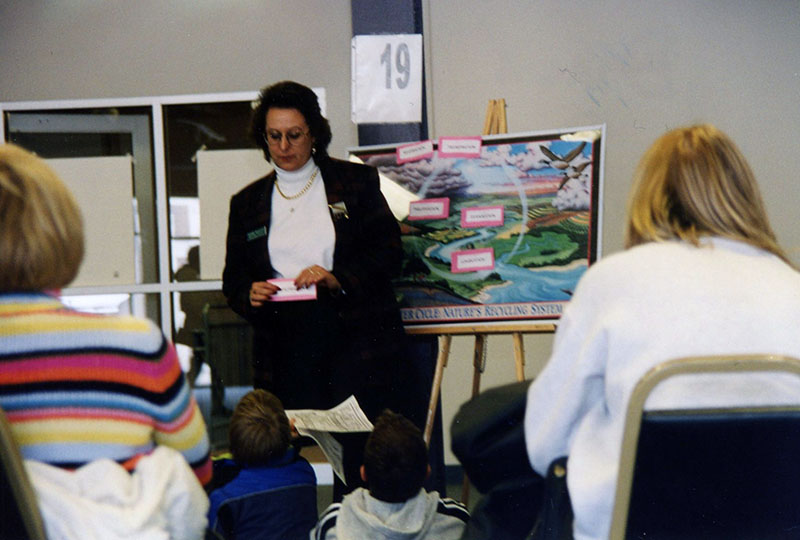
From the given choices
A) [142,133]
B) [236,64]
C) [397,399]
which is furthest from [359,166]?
[142,133]

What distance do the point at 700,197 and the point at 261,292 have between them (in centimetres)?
153

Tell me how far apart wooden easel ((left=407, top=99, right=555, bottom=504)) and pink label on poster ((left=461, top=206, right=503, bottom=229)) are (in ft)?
1.04

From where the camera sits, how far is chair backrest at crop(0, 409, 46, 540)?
111 centimetres

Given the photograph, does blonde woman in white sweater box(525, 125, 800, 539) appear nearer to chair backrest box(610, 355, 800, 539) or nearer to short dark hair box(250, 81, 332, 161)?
chair backrest box(610, 355, 800, 539)

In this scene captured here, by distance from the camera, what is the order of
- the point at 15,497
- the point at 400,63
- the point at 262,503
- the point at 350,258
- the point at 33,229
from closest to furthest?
1. the point at 15,497
2. the point at 33,229
3. the point at 262,503
4. the point at 350,258
5. the point at 400,63

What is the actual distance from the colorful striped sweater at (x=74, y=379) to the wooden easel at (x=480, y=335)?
5.64 ft

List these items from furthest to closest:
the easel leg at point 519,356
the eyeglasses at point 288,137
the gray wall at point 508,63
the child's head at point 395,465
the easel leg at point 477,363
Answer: the gray wall at point 508,63 → the easel leg at point 477,363 → the easel leg at point 519,356 → the eyeglasses at point 288,137 → the child's head at point 395,465

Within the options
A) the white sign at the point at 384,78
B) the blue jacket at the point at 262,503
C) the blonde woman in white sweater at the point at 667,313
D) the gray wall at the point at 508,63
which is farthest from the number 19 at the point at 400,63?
the blonde woman in white sweater at the point at 667,313

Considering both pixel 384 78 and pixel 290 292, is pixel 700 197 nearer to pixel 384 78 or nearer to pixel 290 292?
pixel 290 292

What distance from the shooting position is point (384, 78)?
3.25 meters

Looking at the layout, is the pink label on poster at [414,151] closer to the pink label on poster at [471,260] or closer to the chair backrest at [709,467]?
the pink label on poster at [471,260]

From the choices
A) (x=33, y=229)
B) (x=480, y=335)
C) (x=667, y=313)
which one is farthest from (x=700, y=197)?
(x=480, y=335)

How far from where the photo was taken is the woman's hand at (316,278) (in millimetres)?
2518

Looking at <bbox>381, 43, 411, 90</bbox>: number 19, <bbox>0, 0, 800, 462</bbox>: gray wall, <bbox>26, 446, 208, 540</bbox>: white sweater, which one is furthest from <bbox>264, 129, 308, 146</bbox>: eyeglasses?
<bbox>26, 446, 208, 540</bbox>: white sweater
